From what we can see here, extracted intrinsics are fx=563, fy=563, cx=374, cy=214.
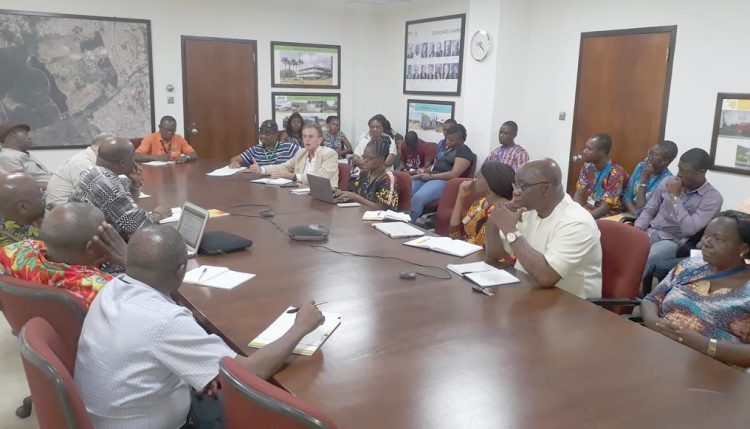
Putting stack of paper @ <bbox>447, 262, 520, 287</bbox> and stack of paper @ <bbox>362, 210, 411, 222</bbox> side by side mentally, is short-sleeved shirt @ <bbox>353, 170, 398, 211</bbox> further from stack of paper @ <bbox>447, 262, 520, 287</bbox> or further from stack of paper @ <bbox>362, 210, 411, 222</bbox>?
stack of paper @ <bbox>447, 262, 520, 287</bbox>

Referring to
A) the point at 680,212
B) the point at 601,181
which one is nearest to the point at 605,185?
the point at 601,181

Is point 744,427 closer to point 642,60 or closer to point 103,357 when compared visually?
point 103,357

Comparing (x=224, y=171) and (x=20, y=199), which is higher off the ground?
Result: (x=20, y=199)

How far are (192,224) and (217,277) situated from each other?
0.55 metres

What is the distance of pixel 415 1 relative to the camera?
734 cm

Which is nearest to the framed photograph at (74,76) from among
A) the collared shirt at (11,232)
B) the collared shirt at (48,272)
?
the collared shirt at (11,232)

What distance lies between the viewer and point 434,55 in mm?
7309

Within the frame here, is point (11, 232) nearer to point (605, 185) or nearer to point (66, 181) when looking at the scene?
point (66, 181)

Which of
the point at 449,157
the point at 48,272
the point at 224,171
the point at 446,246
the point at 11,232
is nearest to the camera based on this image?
the point at 48,272

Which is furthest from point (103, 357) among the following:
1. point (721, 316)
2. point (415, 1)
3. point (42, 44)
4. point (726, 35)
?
point (415, 1)

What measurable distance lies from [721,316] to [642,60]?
12.3 ft

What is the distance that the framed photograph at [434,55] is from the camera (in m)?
6.94

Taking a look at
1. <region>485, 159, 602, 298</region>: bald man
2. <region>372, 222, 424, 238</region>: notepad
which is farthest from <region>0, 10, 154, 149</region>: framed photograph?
<region>485, 159, 602, 298</region>: bald man

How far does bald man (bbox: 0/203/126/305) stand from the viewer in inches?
72.6
